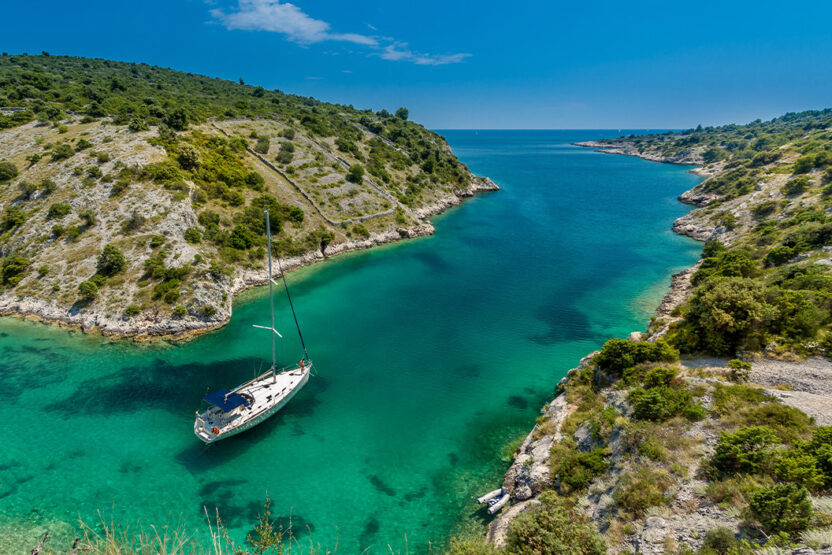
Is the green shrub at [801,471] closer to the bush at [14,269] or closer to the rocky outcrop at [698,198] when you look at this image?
the bush at [14,269]

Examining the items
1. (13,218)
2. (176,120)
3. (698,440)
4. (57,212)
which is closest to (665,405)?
(698,440)

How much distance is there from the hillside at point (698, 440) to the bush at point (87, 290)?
149ft

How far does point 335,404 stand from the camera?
29.4 metres

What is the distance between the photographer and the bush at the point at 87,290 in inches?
1542

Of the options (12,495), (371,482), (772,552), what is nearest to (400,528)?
(371,482)

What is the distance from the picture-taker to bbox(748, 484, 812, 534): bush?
38.6 feet

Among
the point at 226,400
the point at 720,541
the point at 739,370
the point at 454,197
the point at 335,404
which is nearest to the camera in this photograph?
the point at 720,541

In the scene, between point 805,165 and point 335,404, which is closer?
point 335,404

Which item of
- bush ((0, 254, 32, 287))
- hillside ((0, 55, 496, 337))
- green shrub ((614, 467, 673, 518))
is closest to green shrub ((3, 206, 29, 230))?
hillside ((0, 55, 496, 337))

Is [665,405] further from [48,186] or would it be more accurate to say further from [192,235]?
[48,186]

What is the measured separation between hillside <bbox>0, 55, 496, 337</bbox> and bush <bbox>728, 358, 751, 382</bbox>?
147ft

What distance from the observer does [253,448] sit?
25.2 meters

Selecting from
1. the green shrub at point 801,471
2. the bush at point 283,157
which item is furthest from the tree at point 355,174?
the green shrub at point 801,471

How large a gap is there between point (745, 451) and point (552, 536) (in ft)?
30.2
